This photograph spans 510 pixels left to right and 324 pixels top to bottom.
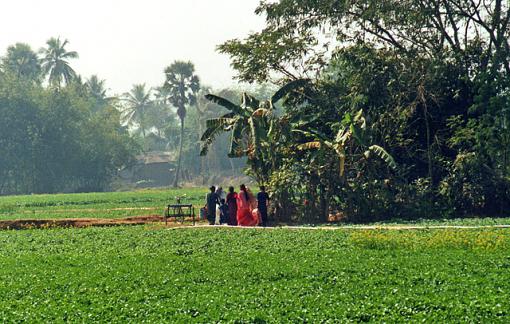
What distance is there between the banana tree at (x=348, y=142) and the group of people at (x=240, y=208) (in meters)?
2.83

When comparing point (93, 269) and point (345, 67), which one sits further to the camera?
point (345, 67)

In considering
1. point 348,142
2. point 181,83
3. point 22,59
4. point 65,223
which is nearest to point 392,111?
point 348,142

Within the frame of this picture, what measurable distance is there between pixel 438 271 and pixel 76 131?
83.7 meters

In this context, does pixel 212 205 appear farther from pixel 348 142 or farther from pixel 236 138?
pixel 348 142

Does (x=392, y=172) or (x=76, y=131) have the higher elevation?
(x=76, y=131)

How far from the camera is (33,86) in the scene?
98500mm

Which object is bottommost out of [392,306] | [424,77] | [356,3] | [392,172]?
[392,306]

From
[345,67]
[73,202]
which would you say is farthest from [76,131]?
[345,67]

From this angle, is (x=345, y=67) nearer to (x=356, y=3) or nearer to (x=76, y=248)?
(x=356, y=3)

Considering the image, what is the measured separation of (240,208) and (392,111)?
26.8 ft

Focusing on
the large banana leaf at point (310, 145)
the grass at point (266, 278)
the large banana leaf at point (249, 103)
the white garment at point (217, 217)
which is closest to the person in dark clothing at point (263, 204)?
the white garment at point (217, 217)

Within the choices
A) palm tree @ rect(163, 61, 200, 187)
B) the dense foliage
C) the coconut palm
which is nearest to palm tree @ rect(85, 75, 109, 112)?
the coconut palm

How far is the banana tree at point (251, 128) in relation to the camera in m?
34.9

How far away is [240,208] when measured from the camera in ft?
109
